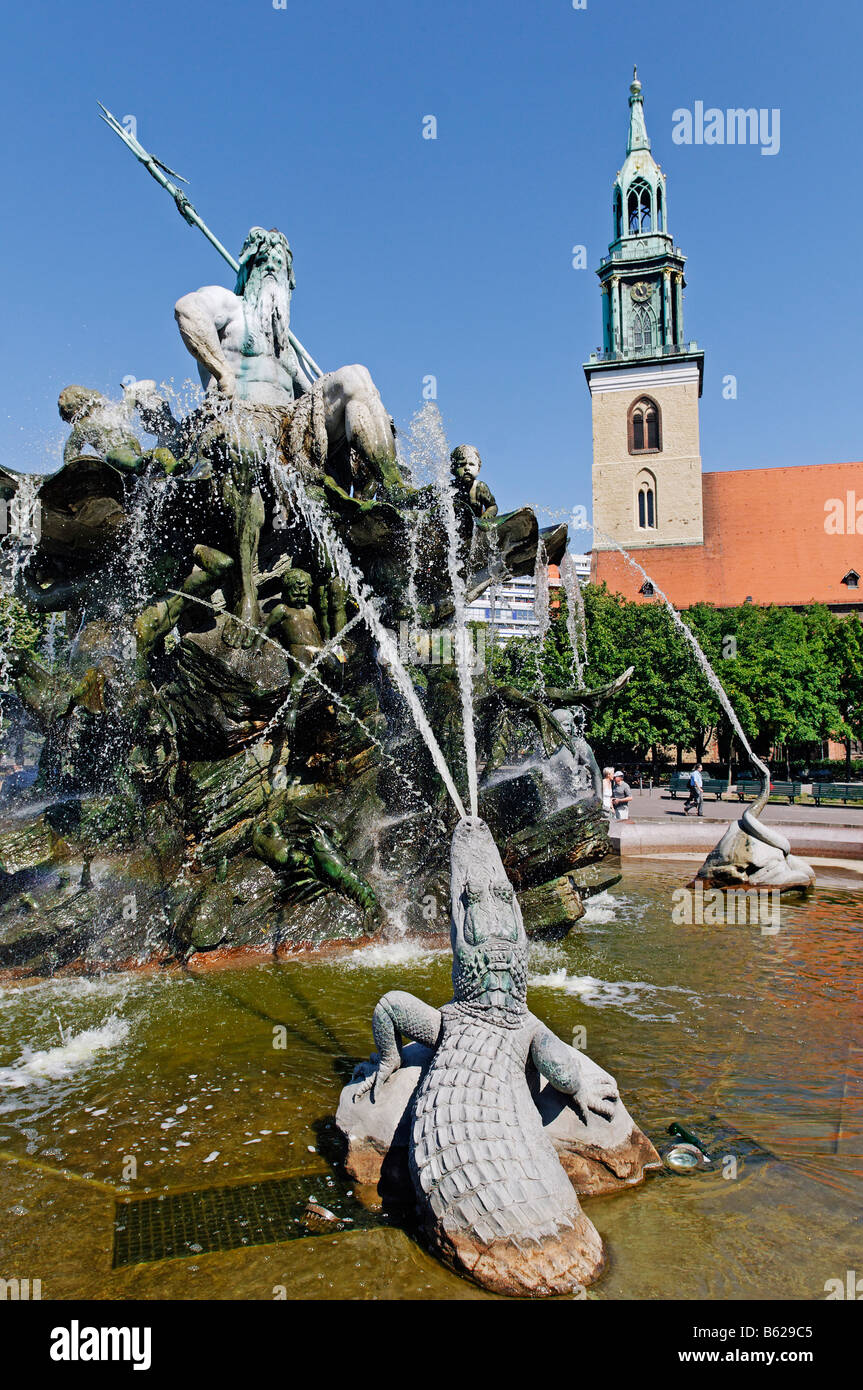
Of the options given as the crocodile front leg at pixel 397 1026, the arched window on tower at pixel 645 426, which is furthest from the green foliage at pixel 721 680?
the crocodile front leg at pixel 397 1026

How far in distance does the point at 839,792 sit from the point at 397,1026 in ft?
78.1

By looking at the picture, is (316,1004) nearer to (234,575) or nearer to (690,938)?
(690,938)

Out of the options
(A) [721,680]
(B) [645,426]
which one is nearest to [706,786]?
(A) [721,680]

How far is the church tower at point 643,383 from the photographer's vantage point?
203ft

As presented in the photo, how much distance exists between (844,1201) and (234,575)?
24.2 ft

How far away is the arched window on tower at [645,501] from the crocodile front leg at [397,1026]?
62943mm

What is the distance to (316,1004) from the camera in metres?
5.98

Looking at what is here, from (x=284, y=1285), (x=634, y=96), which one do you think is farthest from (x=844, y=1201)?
(x=634, y=96)

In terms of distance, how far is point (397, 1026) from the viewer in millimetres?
3506

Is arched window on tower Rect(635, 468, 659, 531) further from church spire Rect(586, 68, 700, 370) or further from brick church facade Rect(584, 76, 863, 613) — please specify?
church spire Rect(586, 68, 700, 370)

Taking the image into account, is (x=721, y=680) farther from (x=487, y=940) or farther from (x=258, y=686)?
(x=487, y=940)

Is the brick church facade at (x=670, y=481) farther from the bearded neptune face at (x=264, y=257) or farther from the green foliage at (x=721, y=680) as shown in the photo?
the bearded neptune face at (x=264, y=257)

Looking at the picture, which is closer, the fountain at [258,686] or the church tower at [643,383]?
the fountain at [258,686]
